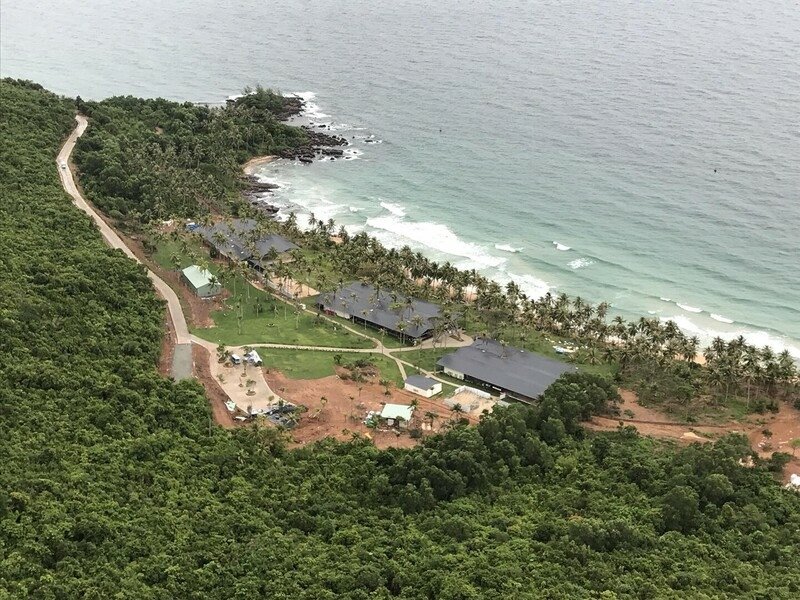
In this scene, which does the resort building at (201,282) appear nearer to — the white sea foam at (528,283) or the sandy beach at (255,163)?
the white sea foam at (528,283)

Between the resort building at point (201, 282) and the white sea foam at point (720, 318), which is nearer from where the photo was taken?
the resort building at point (201, 282)

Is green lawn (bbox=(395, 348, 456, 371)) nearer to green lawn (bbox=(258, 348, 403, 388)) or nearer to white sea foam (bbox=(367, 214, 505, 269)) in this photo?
green lawn (bbox=(258, 348, 403, 388))

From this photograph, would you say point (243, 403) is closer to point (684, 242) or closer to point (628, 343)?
point (628, 343)

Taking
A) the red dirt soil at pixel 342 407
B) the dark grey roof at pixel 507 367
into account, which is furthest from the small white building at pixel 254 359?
the dark grey roof at pixel 507 367

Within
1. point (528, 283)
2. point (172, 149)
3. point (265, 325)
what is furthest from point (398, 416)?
point (172, 149)

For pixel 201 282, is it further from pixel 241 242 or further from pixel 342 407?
pixel 342 407

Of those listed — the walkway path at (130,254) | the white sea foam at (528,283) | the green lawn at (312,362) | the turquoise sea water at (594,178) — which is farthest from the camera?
the turquoise sea water at (594,178)

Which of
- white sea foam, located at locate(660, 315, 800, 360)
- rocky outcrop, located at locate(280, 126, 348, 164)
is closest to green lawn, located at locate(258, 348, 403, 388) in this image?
white sea foam, located at locate(660, 315, 800, 360)
